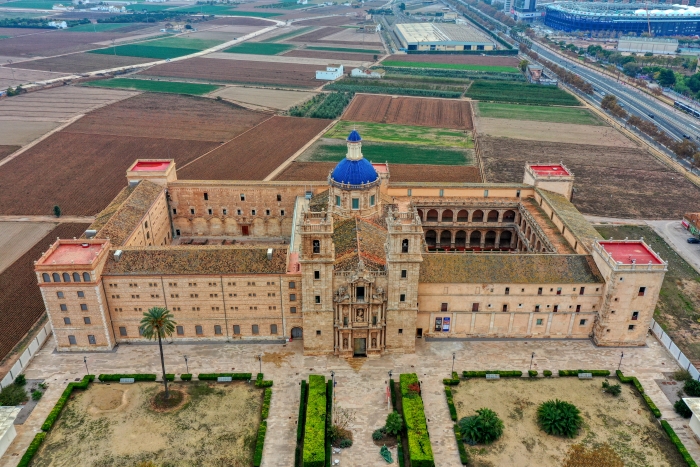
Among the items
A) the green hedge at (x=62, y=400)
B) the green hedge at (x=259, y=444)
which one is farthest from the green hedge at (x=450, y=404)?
the green hedge at (x=62, y=400)

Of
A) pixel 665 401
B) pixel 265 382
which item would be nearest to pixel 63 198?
pixel 265 382

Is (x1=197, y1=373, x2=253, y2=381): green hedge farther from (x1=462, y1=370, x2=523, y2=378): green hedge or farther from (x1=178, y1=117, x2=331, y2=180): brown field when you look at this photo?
(x1=178, y1=117, x2=331, y2=180): brown field

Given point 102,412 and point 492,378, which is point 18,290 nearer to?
point 102,412

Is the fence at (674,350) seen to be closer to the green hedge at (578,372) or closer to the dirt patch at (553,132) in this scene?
the green hedge at (578,372)

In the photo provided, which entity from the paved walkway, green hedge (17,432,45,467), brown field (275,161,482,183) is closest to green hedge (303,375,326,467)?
the paved walkway

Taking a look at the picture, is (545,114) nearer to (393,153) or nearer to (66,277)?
(393,153)

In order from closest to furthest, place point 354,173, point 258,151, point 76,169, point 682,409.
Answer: point 682,409, point 354,173, point 76,169, point 258,151

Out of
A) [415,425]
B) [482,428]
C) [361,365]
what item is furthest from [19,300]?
[482,428]
